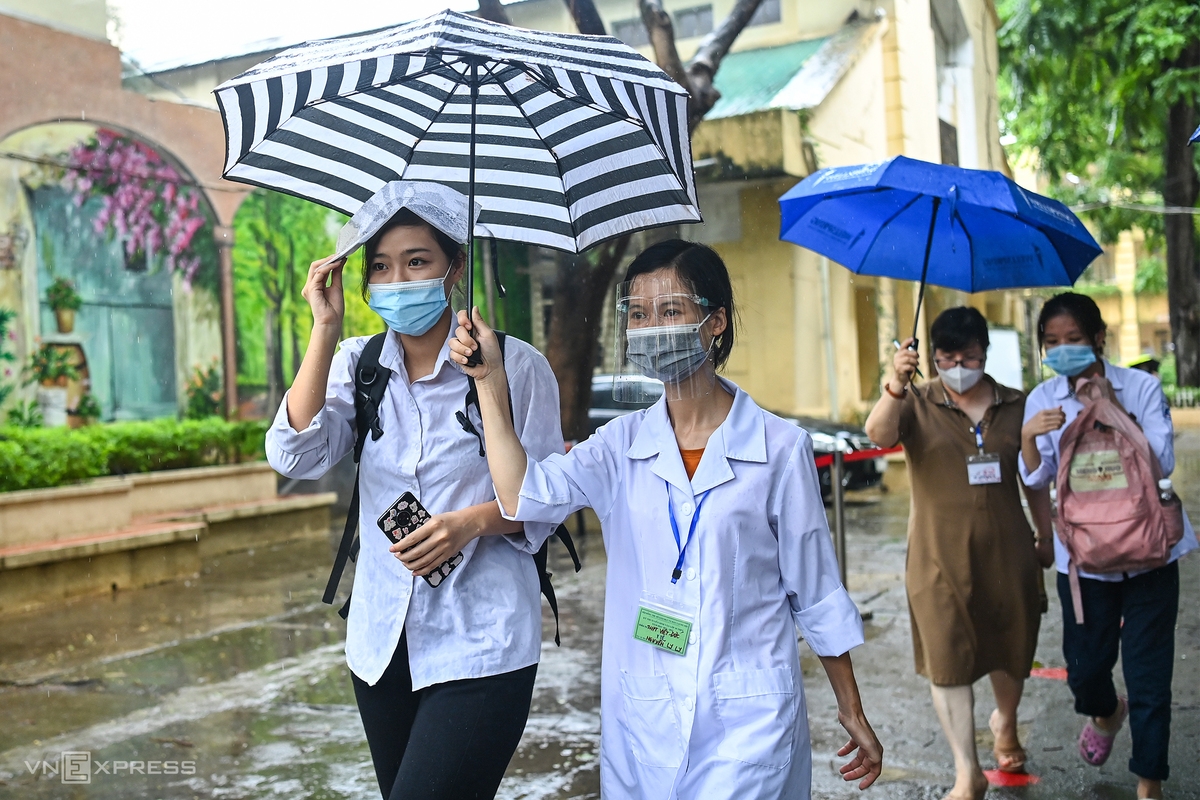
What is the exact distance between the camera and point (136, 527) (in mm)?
9398

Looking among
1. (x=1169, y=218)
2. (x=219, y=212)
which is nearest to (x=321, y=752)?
(x=219, y=212)

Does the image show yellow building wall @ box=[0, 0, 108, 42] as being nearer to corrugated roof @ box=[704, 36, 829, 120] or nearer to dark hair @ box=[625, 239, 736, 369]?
corrugated roof @ box=[704, 36, 829, 120]

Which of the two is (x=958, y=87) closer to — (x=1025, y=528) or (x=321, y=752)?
(x=1025, y=528)

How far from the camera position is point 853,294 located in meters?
15.0

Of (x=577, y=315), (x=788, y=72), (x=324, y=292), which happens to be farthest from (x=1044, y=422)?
(x=788, y=72)

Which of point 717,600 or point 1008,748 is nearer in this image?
point 717,600

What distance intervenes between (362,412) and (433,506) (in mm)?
276

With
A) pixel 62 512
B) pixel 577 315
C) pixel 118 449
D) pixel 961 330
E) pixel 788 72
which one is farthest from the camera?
pixel 788 72

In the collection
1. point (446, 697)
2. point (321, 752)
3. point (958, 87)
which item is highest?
point (958, 87)

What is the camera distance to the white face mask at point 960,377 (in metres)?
4.23

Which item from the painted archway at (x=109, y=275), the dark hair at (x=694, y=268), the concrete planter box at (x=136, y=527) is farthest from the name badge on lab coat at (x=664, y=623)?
the painted archway at (x=109, y=275)

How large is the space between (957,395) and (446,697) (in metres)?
2.56

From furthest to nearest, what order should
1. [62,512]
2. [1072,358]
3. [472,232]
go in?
[62,512]
[1072,358]
[472,232]

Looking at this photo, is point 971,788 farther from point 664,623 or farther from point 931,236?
point 664,623
